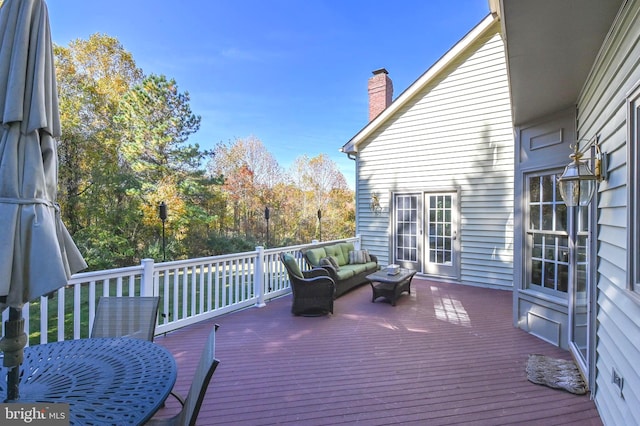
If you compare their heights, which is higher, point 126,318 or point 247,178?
point 247,178

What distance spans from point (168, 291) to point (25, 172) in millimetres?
3131

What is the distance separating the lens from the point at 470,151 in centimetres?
706

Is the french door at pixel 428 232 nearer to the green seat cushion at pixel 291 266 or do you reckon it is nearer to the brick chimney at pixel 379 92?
the brick chimney at pixel 379 92

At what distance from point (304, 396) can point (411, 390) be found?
0.94 m

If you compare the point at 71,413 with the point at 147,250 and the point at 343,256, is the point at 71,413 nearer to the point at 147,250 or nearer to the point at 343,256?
the point at 343,256

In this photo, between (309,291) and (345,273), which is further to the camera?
(345,273)

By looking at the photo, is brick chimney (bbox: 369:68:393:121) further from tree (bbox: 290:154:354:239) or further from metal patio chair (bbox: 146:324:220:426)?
metal patio chair (bbox: 146:324:220:426)

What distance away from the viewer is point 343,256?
6750 millimetres

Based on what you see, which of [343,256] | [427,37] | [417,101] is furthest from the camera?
[427,37]

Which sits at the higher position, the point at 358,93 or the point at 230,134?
the point at 358,93

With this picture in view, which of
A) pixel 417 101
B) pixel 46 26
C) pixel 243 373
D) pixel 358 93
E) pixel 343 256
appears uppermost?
pixel 358 93

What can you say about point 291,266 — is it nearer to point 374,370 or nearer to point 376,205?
point 374,370

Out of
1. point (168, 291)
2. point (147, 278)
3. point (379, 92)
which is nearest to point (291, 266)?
point (168, 291)

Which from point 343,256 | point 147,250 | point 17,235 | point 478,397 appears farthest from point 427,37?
point 147,250
